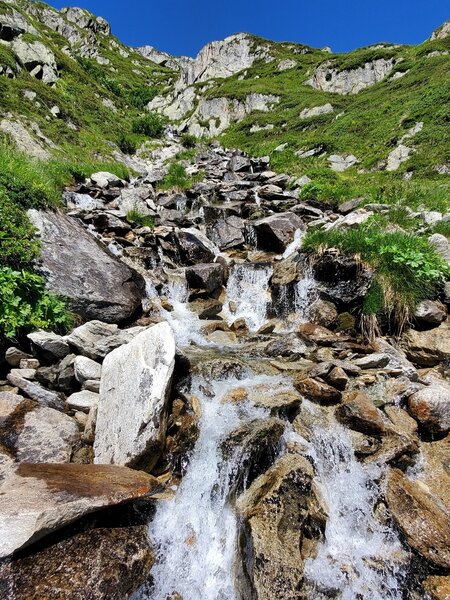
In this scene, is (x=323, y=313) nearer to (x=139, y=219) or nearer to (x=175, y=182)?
(x=139, y=219)

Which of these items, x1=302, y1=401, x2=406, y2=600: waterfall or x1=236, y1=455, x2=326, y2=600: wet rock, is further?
x1=302, y1=401, x2=406, y2=600: waterfall

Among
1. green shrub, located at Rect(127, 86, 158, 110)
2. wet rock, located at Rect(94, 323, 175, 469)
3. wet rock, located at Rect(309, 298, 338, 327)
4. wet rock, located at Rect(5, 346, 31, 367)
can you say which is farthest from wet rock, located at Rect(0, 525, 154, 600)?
green shrub, located at Rect(127, 86, 158, 110)

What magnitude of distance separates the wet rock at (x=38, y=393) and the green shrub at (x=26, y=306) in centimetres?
95

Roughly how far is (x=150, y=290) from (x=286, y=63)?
68099 mm

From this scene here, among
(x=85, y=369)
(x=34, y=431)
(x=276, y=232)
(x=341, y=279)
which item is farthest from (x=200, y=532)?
(x=276, y=232)

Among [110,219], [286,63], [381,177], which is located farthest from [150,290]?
[286,63]

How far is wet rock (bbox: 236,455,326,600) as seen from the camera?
3014 millimetres

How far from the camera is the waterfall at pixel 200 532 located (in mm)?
3314

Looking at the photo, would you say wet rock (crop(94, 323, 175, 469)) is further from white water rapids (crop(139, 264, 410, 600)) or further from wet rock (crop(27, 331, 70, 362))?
wet rock (crop(27, 331, 70, 362))

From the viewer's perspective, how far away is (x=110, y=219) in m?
12.1

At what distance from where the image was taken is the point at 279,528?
132 inches

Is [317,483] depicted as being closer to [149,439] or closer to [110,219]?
[149,439]

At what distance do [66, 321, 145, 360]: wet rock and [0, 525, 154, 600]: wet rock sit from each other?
296 cm

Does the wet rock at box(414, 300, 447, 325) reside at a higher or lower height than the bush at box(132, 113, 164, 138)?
lower
